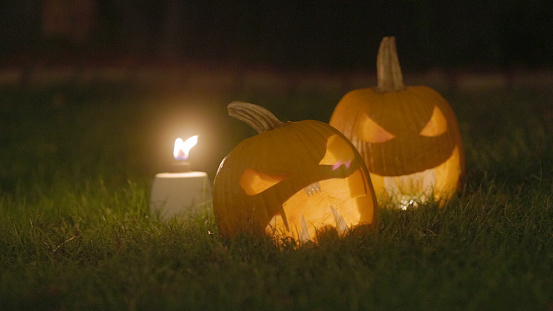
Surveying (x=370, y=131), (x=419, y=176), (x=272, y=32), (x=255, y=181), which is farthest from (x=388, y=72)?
(x=272, y=32)

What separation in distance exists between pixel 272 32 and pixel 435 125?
8363 mm

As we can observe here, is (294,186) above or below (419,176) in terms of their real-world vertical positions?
above

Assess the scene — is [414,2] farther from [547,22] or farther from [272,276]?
[272,276]

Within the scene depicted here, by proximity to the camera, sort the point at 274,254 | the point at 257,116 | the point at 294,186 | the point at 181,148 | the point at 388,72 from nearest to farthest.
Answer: the point at 274,254, the point at 294,186, the point at 257,116, the point at 181,148, the point at 388,72

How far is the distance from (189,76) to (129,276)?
781cm

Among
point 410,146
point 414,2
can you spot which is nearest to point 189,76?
point 414,2

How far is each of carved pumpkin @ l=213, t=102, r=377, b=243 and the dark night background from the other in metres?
8.42

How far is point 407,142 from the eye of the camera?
3207 mm

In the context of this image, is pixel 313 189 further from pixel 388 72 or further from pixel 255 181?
pixel 388 72

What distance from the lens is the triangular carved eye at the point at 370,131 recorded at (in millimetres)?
3250

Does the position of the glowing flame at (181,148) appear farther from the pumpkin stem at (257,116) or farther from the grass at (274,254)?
the pumpkin stem at (257,116)

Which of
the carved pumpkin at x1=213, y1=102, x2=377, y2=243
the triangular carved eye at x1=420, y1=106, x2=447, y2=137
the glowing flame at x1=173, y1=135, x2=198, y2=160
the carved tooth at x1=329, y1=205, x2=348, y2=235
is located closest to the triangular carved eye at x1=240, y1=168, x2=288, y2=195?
the carved pumpkin at x1=213, y1=102, x2=377, y2=243

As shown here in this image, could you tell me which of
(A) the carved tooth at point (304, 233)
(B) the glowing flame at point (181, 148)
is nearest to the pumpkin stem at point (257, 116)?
(A) the carved tooth at point (304, 233)

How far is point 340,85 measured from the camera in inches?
363
